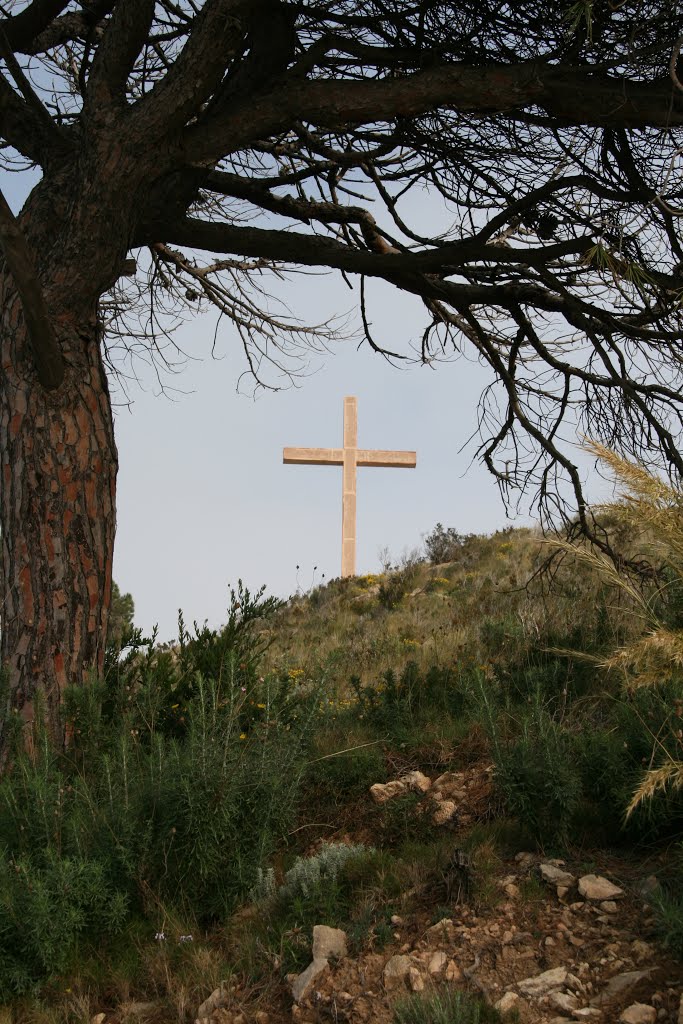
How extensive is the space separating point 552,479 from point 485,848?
3774 millimetres

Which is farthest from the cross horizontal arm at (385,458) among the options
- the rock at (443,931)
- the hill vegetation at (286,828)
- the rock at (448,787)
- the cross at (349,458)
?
the rock at (443,931)

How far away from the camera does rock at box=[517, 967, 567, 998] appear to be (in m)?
3.64

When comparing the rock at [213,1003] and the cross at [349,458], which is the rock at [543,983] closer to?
the rock at [213,1003]

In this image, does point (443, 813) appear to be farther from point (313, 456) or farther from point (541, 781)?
point (313, 456)

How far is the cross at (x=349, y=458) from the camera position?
1730 centimetres

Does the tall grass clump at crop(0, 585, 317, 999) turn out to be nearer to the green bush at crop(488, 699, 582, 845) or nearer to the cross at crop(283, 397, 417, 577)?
the green bush at crop(488, 699, 582, 845)

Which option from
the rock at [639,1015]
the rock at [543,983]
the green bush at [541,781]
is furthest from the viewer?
the green bush at [541,781]

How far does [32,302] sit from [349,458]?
11.4m

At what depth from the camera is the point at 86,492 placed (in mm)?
6449

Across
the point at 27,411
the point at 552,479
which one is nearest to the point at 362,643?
the point at 552,479

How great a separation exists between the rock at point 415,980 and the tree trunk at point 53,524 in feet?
9.91

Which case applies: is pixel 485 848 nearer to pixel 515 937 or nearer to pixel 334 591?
pixel 515 937

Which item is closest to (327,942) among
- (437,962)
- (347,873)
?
(437,962)

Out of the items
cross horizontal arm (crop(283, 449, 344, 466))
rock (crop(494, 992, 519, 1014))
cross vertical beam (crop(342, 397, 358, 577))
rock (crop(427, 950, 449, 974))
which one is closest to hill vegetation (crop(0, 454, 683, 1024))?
rock (crop(427, 950, 449, 974))
